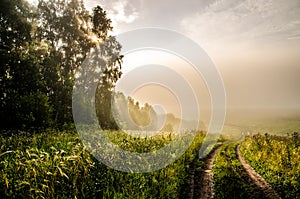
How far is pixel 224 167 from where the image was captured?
13.6m


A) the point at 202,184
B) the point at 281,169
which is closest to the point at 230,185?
the point at 202,184

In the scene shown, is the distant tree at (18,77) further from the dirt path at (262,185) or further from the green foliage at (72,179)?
the dirt path at (262,185)

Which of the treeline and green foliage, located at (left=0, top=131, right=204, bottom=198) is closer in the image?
green foliage, located at (left=0, top=131, right=204, bottom=198)

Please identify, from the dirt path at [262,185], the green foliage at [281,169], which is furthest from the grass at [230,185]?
the green foliage at [281,169]

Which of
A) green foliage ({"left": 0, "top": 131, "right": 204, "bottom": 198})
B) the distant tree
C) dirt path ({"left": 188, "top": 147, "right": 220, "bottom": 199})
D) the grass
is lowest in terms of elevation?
dirt path ({"left": 188, "top": 147, "right": 220, "bottom": 199})

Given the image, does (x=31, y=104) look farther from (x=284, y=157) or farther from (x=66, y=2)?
(x=284, y=157)

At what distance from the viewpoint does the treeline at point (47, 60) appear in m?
24.8

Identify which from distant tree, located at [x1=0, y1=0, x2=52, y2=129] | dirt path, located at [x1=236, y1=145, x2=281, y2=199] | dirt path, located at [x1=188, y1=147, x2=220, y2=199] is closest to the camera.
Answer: dirt path, located at [x1=188, y1=147, x2=220, y2=199]

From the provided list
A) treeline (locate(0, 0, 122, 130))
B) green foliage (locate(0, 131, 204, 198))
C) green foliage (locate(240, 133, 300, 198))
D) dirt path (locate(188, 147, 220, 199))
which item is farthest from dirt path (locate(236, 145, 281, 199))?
treeline (locate(0, 0, 122, 130))

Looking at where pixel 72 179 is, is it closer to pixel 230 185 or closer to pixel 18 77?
pixel 230 185

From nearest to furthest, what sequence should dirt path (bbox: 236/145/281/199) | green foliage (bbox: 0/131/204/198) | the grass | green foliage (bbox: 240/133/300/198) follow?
1. green foliage (bbox: 0/131/204/198)
2. the grass
3. dirt path (bbox: 236/145/281/199)
4. green foliage (bbox: 240/133/300/198)

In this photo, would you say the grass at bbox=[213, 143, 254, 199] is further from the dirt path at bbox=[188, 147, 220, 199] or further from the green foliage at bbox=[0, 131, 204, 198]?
the green foliage at bbox=[0, 131, 204, 198]

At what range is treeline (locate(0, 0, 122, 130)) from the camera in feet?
81.5

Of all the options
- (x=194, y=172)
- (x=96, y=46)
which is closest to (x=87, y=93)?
(x=96, y=46)
